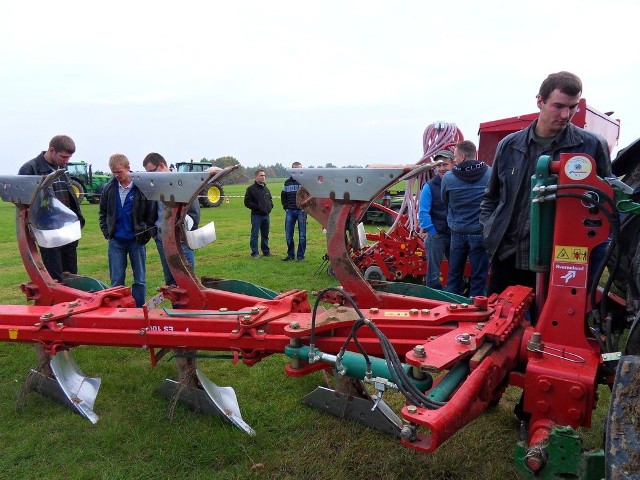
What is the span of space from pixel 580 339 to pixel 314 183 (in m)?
1.48

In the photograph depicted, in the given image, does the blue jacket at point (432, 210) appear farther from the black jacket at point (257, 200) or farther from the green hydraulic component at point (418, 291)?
the black jacket at point (257, 200)

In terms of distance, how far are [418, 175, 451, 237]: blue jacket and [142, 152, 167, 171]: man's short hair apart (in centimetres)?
273

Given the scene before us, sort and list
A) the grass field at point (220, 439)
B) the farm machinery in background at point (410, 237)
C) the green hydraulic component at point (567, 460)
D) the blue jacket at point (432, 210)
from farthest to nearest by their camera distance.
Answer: the farm machinery in background at point (410, 237) → the blue jacket at point (432, 210) → the grass field at point (220, 439) → the green hydraulic component at point (567, 460)

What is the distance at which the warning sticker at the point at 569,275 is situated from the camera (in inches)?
76.8

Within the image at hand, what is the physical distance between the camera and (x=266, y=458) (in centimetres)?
275

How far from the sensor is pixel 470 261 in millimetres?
4551

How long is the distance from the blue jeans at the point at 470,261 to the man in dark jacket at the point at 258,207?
496cm

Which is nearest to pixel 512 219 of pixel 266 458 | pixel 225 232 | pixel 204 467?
pixel 266 458

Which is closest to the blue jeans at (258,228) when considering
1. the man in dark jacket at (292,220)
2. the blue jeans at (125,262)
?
the man in dark jacket at (292,220)

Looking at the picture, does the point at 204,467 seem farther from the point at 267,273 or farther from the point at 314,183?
the point at 267,273

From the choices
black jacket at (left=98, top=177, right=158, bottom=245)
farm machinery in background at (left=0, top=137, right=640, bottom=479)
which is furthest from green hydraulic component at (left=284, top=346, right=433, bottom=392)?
black jacket at (left=98, top=177, right=158, bottom=245)

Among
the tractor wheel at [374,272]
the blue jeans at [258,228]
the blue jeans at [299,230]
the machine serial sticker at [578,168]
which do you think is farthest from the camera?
the blue jeans at [258,228]

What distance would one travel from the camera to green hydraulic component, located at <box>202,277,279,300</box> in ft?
10.6

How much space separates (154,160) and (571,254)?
14.1 ft
